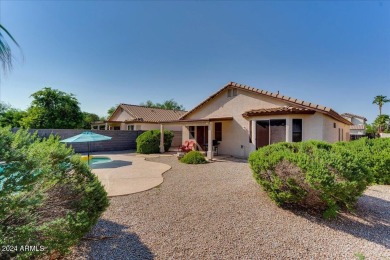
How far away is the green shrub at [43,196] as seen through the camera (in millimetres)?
2291

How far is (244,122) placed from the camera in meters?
15.2

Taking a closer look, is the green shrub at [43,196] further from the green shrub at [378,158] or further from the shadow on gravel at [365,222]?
the green shrub at [378,158]

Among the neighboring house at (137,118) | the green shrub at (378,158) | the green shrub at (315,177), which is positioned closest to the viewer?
the green shrub at (315,177)

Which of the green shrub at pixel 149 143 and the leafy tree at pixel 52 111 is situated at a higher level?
the leafy tree at pixel 52 111

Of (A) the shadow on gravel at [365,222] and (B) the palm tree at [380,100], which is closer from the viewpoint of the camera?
(A) the shadow on gravel at [365,222]

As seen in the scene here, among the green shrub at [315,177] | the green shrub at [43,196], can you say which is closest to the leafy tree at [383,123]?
the green shrub at [315,177]

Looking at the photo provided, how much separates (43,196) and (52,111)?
3056 centimetres

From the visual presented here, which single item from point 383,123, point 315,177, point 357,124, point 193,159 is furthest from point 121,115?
point 383,123

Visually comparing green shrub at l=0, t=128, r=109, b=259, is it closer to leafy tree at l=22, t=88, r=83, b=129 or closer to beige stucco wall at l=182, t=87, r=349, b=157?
beige stucco wall at l=182, t=87, r=349, b=157

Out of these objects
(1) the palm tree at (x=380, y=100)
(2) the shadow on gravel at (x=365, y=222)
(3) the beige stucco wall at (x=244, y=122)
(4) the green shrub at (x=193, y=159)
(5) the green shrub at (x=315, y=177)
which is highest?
(1) the palm tree at (x=380, y=100)

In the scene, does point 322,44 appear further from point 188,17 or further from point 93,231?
point 93,231

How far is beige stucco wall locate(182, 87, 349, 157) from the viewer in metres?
12.2

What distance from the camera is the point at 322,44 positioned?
13.6 metres

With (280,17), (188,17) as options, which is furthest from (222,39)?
(280,17)
